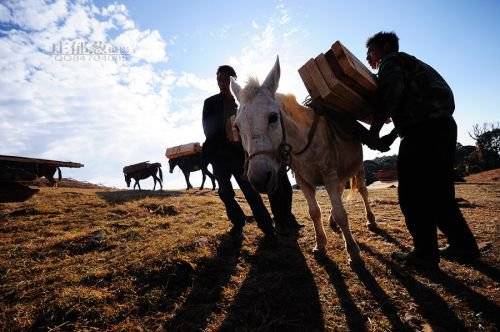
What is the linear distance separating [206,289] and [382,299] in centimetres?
182

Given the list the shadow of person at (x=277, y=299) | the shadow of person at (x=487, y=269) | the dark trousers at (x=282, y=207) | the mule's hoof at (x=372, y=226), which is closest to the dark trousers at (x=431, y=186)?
the shadow of person at (x=487, y=269)

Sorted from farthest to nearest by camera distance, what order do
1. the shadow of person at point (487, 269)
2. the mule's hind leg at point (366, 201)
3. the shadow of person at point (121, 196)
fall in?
the shadow of person at point (121, 196) → the mule's hind leg at point (366, 201) → the shadow of person at point (487, 269)

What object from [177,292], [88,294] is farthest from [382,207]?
[88,294]

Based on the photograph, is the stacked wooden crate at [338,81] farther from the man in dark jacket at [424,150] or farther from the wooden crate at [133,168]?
the wooden crate at [133,168]

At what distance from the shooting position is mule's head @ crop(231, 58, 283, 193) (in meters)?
3.28

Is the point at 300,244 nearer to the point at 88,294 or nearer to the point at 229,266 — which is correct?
the point at 229,266

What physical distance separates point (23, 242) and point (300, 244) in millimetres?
4871

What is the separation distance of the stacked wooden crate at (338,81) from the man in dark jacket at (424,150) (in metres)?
0.33

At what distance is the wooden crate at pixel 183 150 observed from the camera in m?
20.9

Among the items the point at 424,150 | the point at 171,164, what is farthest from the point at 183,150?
the point at 424,150

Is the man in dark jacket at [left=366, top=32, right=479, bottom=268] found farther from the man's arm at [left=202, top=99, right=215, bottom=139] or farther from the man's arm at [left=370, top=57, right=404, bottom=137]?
the man's arm at [left=202, top=99, right=215, bottom=139]

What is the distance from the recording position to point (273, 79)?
3977mm

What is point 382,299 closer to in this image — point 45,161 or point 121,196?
point 121,196

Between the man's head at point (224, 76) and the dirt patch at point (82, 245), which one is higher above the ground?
the man's head at point (224, 76)
